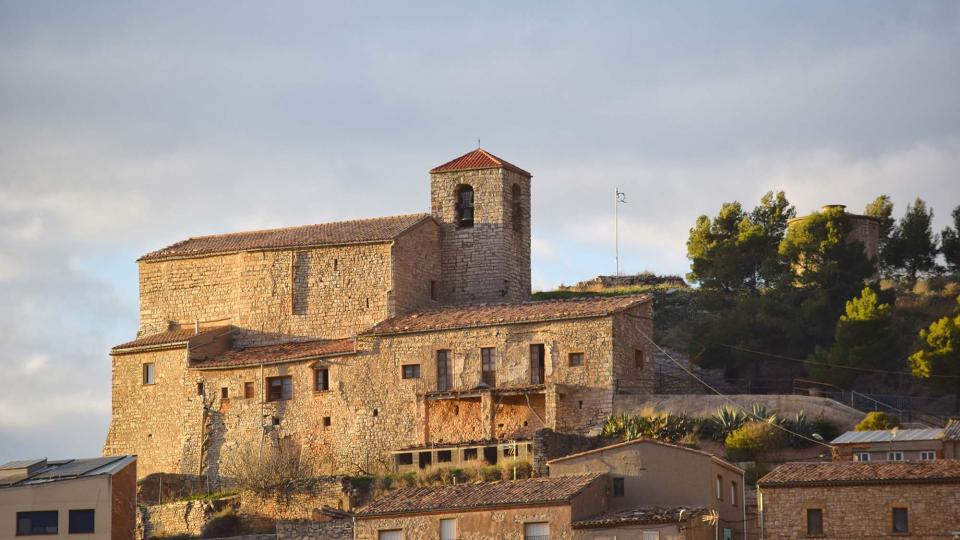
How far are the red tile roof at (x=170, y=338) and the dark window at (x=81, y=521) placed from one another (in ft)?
36.8

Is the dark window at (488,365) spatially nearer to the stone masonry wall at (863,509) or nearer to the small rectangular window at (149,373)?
the small rectangular window at (149,373)

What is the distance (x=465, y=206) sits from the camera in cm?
5975

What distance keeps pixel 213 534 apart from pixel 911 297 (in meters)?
27.4

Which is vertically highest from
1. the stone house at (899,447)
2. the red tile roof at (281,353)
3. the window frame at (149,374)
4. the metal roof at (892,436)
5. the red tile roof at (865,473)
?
the red tile roof at (281,353)

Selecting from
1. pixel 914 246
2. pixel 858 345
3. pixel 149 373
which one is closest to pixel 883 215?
pixel 914 246

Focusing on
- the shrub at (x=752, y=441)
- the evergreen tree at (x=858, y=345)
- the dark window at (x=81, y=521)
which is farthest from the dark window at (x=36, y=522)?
the evergreen tree at (x=858, y=345)

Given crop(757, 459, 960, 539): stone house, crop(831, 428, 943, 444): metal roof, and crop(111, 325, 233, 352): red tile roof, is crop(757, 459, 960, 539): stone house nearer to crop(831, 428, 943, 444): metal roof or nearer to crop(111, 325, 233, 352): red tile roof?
crop(831, 428, 943, 444): metal roof

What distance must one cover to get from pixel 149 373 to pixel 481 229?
11252 mm

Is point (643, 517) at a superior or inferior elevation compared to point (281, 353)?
inferior

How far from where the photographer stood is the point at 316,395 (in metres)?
55.5

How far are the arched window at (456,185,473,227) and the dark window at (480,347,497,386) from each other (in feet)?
23.7

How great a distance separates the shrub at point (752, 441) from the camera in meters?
49.3

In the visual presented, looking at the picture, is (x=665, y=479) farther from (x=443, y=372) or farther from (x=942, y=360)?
(x=942, y=360)

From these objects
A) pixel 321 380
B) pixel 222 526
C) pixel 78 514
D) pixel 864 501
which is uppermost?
pixel 321 380
